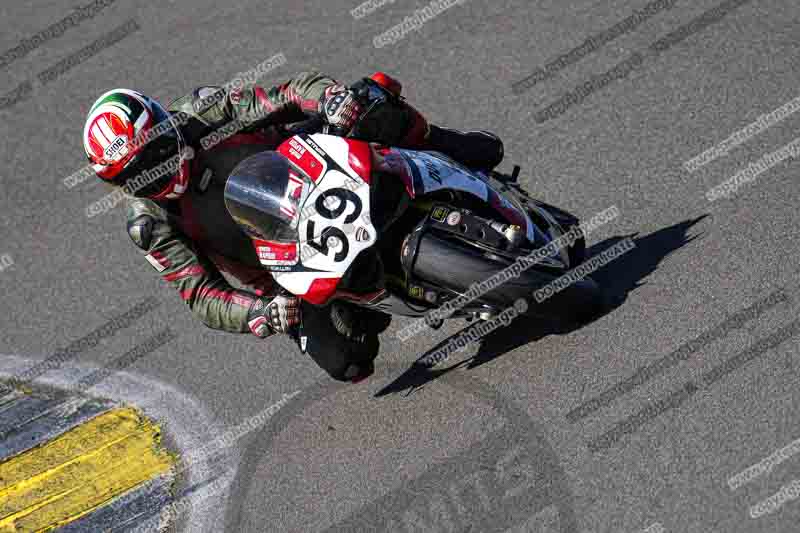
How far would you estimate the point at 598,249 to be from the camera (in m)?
6.72

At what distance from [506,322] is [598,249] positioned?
0.80 m

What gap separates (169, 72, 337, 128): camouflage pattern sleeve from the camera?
6.42 m

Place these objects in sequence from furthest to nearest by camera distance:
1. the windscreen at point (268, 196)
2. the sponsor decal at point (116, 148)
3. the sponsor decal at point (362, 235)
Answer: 1. the sponsor decal at point (116, 148)
2. the windscreen at point (268, 196)
3. the sponsor decal at point (362, 235)

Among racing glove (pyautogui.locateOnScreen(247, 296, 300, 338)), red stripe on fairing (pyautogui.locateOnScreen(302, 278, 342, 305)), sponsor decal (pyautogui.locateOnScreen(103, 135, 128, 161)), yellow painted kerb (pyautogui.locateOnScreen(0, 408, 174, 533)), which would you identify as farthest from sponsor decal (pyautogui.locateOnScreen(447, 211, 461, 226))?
yellow painted kerb (pyautogui.locateOnScreen(0, 408, 174, 533))

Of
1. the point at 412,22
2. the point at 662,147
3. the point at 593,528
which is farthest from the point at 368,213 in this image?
the point at 412,22

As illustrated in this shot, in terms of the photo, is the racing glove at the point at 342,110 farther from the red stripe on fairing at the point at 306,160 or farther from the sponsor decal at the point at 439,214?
the sponsor decal at the point at 439,214

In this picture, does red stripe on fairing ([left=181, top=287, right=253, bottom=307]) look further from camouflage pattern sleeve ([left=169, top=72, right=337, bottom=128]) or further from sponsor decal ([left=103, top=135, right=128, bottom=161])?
camouflage pattern sleeve ([left=169, top=72, right=337, bottom=128])

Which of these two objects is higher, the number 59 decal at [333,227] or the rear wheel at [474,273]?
the number 59 decal at [333,227]

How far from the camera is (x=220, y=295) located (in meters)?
6.07

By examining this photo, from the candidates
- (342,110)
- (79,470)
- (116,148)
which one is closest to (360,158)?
(342,110)

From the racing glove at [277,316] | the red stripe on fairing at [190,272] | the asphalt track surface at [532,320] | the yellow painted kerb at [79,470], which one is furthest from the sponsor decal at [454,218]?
the yellow painted kerb at [79,470]

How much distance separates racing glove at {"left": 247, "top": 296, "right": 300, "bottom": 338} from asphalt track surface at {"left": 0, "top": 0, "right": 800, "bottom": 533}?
92 centimetres

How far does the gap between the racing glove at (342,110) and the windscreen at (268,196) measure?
532 mm

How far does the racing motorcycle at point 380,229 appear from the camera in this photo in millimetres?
5168
